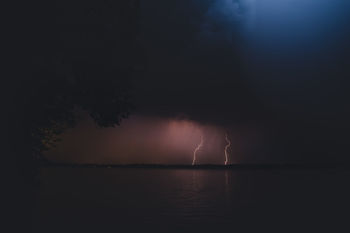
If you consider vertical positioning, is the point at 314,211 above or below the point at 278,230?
above

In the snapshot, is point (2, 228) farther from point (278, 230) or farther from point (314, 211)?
point (314, 211)

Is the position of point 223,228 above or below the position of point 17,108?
below

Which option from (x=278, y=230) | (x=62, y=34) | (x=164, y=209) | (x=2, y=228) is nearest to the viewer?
(x=2, y=228)

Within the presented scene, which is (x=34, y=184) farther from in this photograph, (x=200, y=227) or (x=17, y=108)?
(x=200, y=227)

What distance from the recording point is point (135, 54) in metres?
24.8

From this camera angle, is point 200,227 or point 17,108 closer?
point 17,108

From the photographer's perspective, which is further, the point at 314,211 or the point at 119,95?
the point at 314,211

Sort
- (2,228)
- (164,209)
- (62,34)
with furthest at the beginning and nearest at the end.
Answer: (164,209)
(62,34)
(2,228)

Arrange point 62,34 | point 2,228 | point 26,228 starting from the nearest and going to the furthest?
point 2,228
point 26,228
point 62,34

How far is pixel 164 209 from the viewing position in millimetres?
35500

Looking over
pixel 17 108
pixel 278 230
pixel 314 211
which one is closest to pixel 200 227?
pixel 278 230

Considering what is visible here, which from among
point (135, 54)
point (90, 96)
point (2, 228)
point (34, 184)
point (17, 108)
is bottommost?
point (2, 228)

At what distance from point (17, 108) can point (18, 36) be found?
2515 mm

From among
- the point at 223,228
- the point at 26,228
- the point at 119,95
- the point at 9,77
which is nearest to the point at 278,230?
the point at 223,228
